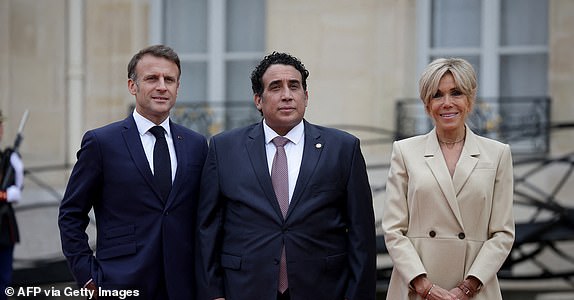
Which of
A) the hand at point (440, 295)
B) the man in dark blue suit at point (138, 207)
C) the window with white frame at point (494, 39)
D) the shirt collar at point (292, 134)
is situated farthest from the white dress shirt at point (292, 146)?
the window with white frame at point (494, 39)

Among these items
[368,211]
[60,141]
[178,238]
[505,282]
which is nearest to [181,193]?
[178,238]

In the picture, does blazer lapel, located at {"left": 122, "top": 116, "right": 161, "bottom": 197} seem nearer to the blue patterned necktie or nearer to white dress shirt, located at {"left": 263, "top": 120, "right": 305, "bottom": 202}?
the blue patterned necktie

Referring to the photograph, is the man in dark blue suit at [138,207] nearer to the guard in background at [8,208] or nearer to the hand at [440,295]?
the hand at [440,295]

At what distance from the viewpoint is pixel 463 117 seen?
143 inches

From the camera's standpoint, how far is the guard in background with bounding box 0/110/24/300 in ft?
22.7

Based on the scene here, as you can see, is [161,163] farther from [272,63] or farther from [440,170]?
[440,170]

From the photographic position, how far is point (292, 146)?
3754 millimetres

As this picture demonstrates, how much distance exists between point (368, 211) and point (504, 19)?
582cm

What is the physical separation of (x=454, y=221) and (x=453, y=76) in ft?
1.82

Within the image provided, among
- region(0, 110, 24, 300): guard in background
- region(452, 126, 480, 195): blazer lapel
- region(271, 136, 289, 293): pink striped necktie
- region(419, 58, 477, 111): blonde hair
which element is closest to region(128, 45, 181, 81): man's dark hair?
region(271, 136, 289, 293): pink striped necktie

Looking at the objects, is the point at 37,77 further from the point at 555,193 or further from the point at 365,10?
the point at 555,193

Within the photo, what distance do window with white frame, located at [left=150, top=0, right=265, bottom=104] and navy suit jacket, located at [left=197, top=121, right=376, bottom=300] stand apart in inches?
237

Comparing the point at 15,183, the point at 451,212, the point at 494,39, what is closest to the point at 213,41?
the point at 494,39

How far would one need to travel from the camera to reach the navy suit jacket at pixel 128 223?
3.78 metres
